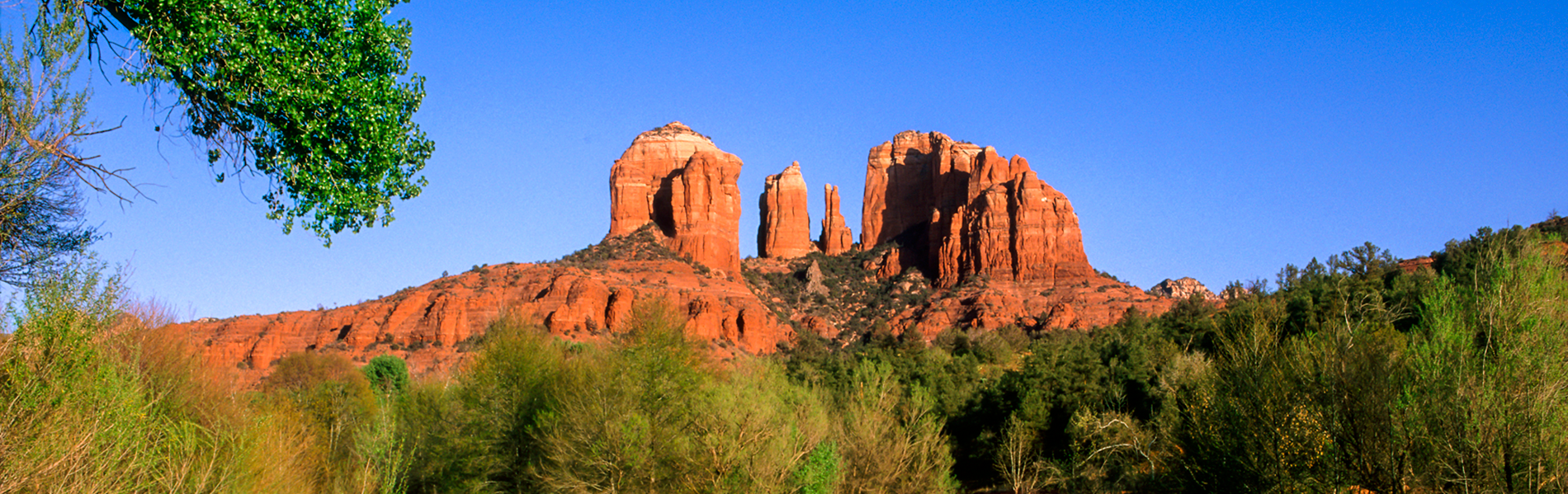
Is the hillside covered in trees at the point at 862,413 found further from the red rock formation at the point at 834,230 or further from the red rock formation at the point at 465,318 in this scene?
the red rock formation at the point at 834,230

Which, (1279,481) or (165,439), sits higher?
(165,439)

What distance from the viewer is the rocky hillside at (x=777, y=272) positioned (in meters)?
66.2

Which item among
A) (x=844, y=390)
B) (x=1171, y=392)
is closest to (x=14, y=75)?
(x=1171, y=392)

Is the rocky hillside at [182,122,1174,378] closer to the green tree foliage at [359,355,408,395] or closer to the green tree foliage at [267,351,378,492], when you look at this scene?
the green tree foliage at [359,355,408,395]

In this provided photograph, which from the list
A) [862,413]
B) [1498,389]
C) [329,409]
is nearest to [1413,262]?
[862,413]

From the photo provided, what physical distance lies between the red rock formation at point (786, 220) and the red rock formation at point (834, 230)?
1724 mm

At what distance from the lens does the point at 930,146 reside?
4692 inches

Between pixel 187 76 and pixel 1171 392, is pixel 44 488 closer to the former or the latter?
pixel 187 76

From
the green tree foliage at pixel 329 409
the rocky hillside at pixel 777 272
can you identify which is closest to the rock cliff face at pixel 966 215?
the rocky hillside at pixel 777 272

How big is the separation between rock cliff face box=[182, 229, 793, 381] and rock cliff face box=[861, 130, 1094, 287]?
22.5m

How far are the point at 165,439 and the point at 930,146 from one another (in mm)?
111525

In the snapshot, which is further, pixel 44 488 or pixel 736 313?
pixel 736 313

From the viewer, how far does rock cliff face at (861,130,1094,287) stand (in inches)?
3565

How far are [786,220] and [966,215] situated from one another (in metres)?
22.3
